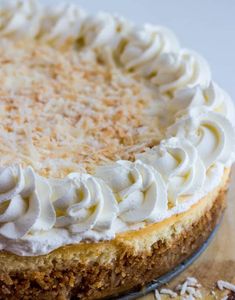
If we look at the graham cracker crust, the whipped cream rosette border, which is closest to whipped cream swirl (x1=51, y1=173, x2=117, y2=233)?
the whipped cream rosette border

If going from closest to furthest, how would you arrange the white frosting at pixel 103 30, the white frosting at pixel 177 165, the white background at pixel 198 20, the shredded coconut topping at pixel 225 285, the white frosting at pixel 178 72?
the white frosting at pixel 177 165 → the shredded coconut topping at pixel 225 285 → the white frosting at pixel 178 72 → the white frosting at pixel 103 30 → the white background at pixel 198 20

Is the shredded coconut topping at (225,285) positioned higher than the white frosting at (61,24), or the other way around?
the white frosting at (61,24)

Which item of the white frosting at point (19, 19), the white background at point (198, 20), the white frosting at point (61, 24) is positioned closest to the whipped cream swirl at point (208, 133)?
the white frosting at point (61, 24)

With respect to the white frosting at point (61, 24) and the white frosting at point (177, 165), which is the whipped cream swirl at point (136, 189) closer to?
the white frosting at point (177, 165)

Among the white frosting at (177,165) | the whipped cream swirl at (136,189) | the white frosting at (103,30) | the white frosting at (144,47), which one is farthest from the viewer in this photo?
the white frosting at (103,30)

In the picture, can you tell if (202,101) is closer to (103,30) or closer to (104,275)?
(103,30)

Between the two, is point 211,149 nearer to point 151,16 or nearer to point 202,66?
point 202,66

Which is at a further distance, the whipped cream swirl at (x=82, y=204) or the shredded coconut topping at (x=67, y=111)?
the shredded coconut topping at (x=67, y=111)
